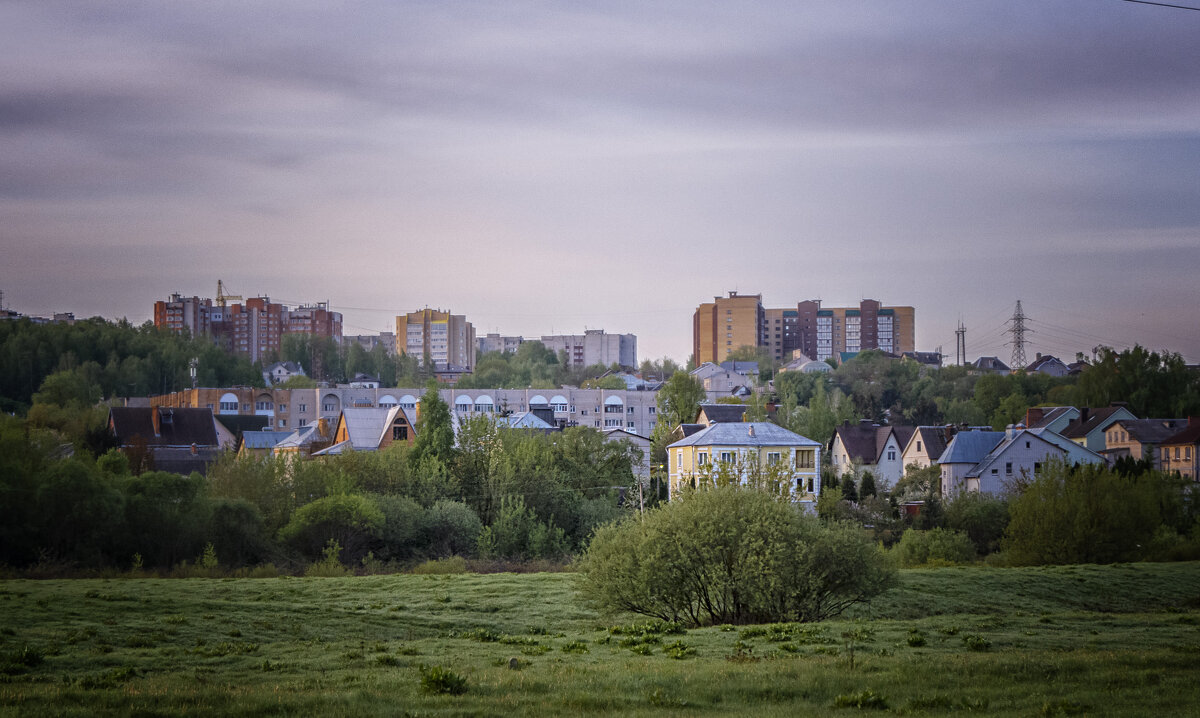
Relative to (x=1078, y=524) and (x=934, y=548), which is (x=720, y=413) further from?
(x=1078, y=524)

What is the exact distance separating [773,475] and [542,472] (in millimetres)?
33429

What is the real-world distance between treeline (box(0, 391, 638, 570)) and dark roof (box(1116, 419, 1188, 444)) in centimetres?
4681

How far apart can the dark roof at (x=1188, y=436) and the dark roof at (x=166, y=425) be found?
87.1 meters

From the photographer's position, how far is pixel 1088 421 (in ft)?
299

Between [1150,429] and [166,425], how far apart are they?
91344mm

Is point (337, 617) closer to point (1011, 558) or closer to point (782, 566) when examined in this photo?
point (782, 566)

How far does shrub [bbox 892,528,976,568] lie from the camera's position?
5434 centimetres

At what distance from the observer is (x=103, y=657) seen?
61.1 feet

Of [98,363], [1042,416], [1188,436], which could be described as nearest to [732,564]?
[1188,436]

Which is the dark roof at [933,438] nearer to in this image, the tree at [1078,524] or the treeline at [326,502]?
the treeline at [326,502]

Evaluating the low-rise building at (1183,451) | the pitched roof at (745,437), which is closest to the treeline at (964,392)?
the low-rise building at (1183,451)

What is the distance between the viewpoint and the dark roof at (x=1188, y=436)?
83375mm

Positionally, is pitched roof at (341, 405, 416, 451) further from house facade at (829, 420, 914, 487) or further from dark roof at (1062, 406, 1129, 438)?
dark roof at (1062, 406, 1129, 438)

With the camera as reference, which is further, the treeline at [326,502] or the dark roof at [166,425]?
the dark roof at [166,425]
